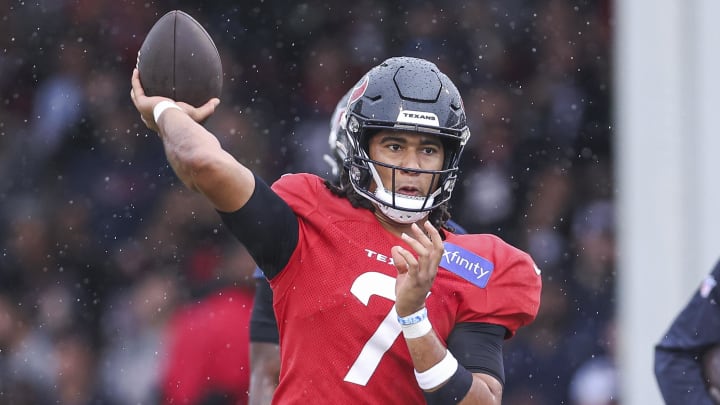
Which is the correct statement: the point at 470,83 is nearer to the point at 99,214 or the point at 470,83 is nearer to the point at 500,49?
the point at 500,49

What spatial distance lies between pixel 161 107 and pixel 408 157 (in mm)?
613

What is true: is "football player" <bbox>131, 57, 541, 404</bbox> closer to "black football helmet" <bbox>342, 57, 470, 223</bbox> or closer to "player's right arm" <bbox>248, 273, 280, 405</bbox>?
"black football helmet" <bbox>342, 57, 470, 223</bbox>

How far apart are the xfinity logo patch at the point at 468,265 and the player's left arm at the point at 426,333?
0.60 feet

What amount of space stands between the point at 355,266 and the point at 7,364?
14.5ft

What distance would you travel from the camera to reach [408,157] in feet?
10.6

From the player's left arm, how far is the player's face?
0.20 m

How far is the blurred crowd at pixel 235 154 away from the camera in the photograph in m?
6.97

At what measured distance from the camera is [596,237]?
7082 millimetres

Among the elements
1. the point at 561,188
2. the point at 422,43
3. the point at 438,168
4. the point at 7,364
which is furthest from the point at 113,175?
the point at 438,168

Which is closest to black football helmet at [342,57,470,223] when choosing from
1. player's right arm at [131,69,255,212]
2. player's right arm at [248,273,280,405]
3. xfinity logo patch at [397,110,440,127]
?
xfinity logo patch at [397,110,440,127]

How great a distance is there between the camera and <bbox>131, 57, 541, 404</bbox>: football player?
299 centimetres

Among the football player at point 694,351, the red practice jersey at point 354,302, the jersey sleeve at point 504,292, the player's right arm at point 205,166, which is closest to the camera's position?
the player's right arm at point 205,166

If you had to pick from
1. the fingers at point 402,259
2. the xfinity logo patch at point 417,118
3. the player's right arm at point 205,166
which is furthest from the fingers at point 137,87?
the fingers at point 402,259

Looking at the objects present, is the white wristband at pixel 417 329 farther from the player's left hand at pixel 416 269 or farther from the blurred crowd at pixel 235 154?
the blurred crowd at pixel 235 154
